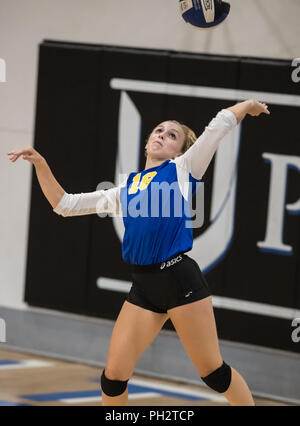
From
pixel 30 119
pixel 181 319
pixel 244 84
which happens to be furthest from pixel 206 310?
pixel 30 119

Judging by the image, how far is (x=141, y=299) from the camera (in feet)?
14.1

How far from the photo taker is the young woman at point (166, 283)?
4.21 m

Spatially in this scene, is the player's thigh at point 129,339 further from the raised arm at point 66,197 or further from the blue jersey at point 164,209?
the raised arm at point 66,197

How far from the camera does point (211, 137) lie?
13.8ft

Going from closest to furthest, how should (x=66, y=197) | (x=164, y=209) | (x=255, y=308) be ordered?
(x=164, y=209)
(x=66, y=197)
(x=255, y=308)

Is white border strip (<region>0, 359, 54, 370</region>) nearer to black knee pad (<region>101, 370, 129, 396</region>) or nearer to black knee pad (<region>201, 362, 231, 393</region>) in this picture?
black knee pad (<region>101, 370, 129, 396</region>)

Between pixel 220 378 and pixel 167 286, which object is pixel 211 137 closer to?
pixel 167 286

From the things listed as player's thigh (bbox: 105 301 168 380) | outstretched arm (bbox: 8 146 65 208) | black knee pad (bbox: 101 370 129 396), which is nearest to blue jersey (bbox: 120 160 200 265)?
player's thigh (bbox: 105 301 168 380)

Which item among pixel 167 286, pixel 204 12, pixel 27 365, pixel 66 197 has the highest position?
pixel 204 12

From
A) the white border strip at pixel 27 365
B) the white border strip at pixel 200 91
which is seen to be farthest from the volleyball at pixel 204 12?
the white border strip at pixel 27 365

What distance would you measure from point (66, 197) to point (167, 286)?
74cm

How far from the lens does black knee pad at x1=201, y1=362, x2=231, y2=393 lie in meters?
4.25

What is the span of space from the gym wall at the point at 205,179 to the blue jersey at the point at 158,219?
108 inches

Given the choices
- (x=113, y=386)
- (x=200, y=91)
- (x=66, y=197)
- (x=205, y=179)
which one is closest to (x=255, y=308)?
(x=205, y=179)
